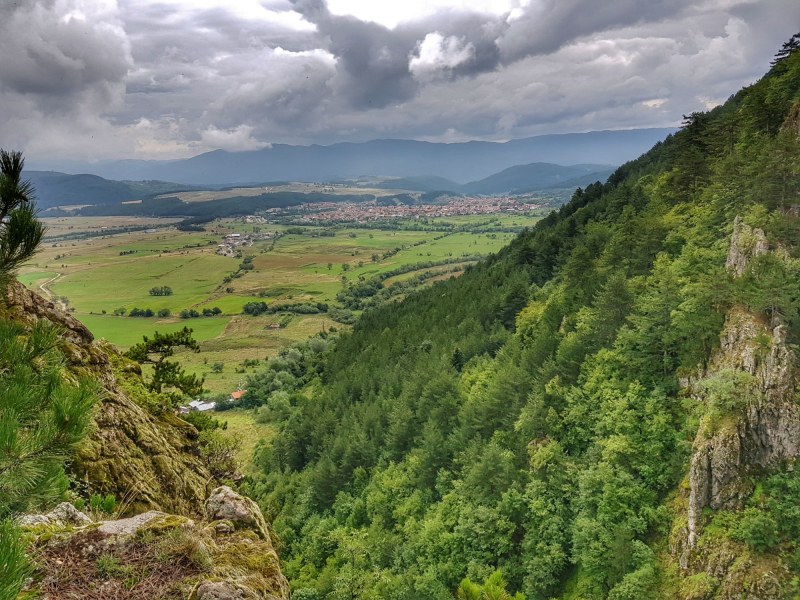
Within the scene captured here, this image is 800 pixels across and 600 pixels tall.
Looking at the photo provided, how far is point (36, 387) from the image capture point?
5391mm

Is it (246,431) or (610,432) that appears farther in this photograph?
(246,431)

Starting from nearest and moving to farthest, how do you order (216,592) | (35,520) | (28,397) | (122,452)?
(28,397) → (216,592) → (35,520) → (122,452)

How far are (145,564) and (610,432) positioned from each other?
78.7 ft

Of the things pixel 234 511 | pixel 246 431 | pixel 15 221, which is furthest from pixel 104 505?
pixel 246 431

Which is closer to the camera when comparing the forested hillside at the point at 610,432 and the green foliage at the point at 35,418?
the green foliage at the point at 35,418

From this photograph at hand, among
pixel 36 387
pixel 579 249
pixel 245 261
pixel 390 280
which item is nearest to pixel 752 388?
pixel 36 387

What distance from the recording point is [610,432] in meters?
24.8

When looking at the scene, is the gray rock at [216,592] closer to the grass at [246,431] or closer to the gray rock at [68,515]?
the gray rock at [68,515]

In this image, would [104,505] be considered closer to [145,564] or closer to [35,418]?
[145,564]

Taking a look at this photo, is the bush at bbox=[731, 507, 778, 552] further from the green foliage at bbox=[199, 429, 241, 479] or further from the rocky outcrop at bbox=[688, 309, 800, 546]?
the green foliage at bbox=[199, 429, 241, 479]

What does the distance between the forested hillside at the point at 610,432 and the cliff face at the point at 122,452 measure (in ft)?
29.5

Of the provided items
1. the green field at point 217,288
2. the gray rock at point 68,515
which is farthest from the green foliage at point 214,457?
the green field at point 217,288

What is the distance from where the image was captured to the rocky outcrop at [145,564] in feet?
20.9

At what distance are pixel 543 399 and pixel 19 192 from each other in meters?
29.9
